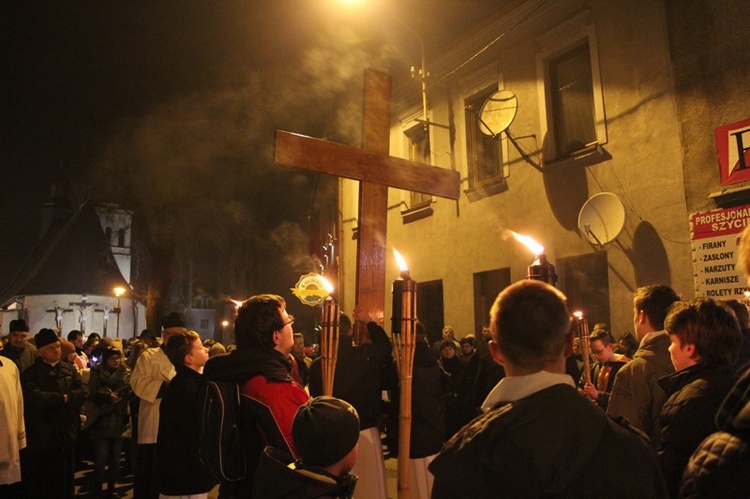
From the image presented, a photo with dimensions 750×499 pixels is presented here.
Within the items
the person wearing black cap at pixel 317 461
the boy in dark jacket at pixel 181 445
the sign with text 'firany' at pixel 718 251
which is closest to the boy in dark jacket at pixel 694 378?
the person wearing black cap at pixel 317 461

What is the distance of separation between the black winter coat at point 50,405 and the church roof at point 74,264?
55.8 metres

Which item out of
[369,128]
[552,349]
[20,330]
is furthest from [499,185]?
[552,349]

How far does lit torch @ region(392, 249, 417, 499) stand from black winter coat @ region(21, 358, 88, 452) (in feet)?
15.6

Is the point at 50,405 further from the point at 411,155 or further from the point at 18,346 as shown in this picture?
the point at 411,155

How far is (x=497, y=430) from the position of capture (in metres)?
1.51

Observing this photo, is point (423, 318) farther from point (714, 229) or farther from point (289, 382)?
point (289, 382)

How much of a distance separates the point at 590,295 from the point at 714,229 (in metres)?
2.86

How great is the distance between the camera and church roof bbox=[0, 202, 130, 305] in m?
57.2

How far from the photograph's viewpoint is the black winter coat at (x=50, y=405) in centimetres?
627

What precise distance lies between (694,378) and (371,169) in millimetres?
2837

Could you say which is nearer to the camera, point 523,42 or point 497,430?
point 497,430

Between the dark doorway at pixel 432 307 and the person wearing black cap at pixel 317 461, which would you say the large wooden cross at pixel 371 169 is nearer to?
the person wearing black cap at pixel 317 461

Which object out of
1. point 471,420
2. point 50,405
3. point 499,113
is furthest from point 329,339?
point 499,113

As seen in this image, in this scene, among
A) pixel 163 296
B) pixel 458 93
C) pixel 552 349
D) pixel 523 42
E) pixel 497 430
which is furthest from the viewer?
pixel 163 296
